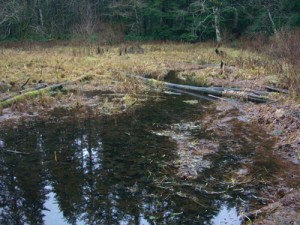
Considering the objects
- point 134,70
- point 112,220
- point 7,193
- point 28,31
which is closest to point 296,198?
point 112,220

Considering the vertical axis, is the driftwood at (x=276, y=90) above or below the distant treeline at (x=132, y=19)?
below

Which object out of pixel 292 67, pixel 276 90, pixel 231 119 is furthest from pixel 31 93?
pixel 292 67

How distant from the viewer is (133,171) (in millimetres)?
7504

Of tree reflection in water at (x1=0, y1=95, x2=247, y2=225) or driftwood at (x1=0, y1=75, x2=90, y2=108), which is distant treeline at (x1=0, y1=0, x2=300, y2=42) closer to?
driftwood at (x1=0, y1=75, x2=90, y2=108)

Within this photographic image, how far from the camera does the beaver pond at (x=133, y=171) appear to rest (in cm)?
598

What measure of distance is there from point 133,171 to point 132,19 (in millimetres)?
36888

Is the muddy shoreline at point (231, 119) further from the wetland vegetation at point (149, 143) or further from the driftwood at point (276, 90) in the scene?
the driftwood at point (276, 90)

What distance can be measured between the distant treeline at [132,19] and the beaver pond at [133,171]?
23.1 meters

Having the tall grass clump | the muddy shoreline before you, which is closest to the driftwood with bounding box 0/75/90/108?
the muddy shoreline

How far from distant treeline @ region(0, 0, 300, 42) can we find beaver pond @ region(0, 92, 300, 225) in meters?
23.1

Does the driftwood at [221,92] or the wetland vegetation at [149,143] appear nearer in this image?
the wetland vegetation at [149,143]

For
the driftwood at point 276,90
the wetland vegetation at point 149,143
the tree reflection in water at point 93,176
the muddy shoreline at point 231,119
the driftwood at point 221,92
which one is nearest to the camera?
the muddy shoreline at point 231,119

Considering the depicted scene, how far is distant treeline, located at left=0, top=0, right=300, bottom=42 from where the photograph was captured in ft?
110

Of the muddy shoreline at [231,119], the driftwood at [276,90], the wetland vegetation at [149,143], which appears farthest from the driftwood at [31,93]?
the driftwood at [276,90]
